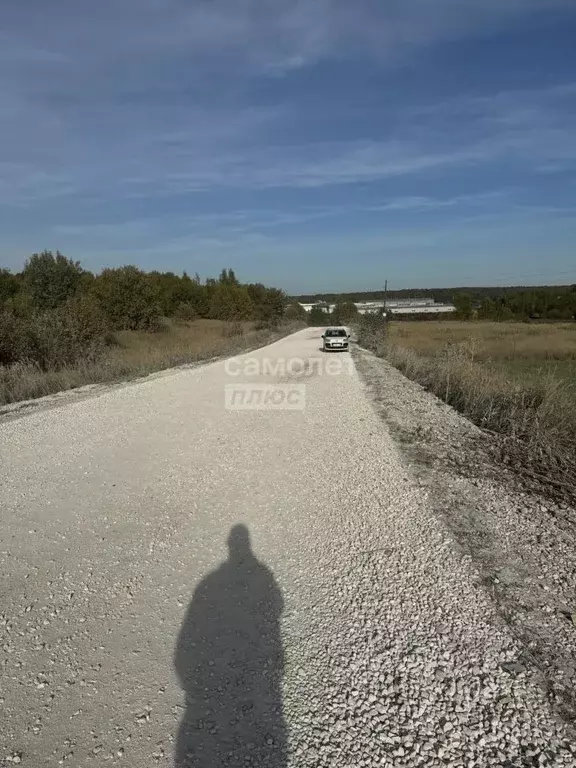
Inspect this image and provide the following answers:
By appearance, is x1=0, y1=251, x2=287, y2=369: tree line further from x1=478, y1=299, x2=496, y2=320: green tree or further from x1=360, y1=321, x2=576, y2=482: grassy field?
x1=478, y1=299, x2=496, y2=320: green tree

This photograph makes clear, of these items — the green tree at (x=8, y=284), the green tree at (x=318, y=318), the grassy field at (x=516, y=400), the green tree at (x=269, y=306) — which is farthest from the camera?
the green tree at (x=318, y=318)

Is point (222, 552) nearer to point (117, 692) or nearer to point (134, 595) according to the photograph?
point (134, 595)

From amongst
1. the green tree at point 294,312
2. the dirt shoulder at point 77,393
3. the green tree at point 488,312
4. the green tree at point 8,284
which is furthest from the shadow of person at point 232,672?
the green tree at point 488,312

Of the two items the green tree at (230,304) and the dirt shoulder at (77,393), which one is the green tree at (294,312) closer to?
the green tree at (230,304)

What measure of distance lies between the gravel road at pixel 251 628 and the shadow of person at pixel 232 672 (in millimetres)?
11

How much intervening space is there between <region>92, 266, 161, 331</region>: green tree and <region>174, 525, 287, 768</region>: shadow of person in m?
35.5

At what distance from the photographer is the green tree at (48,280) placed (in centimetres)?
3884

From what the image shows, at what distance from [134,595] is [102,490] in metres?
2.42

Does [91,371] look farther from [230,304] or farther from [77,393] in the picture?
[230,304]

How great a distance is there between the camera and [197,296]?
245 ft

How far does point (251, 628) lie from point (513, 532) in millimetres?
2698

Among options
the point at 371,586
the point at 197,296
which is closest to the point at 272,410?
the point at 371,586

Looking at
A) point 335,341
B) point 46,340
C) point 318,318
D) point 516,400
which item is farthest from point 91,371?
point 318,318

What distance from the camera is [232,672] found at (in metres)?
2.77
